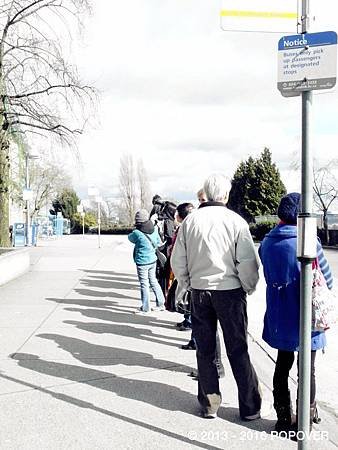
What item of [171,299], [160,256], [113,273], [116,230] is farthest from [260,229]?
[171,299]

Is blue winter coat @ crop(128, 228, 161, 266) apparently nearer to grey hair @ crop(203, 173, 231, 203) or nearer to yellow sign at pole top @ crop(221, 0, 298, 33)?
grey hair @ crop(203, 173, 231, 203)

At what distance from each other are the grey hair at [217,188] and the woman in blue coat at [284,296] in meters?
0.54

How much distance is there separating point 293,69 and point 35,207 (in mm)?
55302

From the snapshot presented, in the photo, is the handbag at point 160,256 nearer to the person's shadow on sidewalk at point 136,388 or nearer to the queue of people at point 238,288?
the person's shadow on sidewalk at point 136,388

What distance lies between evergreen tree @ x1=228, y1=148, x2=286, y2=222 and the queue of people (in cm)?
5218

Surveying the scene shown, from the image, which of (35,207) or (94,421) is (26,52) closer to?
(94,421)

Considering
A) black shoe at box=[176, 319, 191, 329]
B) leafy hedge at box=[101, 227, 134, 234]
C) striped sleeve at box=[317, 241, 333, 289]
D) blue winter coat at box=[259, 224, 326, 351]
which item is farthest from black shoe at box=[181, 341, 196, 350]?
leafy hedge at box=[101, 227, 134, 234]

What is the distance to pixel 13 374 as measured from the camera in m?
5.61

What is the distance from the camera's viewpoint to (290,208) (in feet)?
13.4

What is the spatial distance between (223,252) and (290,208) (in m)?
0.63

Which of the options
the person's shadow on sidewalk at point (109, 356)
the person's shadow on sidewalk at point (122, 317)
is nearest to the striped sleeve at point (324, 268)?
the person's shadow on sidewalk at point (109, 356)

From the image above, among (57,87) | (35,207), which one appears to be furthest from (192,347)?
(35,207)

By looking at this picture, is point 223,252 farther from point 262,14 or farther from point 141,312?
point 141,312

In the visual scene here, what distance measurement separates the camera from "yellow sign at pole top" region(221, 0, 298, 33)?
3.48 metres
